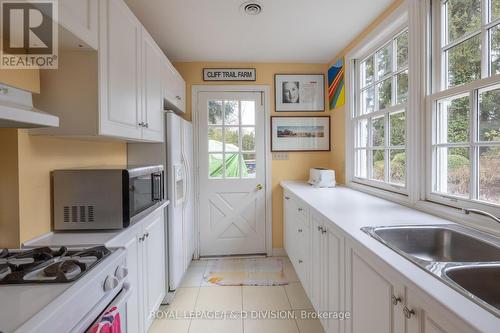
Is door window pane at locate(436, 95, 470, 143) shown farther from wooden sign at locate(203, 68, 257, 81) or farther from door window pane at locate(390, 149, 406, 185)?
wooden sign at locate(203, 68, 257, 81)

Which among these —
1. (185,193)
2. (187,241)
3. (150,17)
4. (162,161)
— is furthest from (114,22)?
(187,241)

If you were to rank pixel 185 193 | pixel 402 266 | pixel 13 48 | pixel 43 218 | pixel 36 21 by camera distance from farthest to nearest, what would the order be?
1. pixel 185 193
2. pixel 43 218
3. pixel 13 48
4. pixel 36 21
5. pixel 402 266

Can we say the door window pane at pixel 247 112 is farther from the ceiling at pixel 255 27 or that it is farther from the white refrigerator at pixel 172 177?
the white refrigerator at pixel 172 177

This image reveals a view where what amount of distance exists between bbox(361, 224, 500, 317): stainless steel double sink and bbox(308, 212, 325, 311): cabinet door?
492mm

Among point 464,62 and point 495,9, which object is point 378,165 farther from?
point 495,9

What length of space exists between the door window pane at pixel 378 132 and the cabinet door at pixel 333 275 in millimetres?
1157

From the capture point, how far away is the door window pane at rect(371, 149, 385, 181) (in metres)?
2.27

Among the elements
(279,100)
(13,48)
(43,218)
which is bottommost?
(43,218)

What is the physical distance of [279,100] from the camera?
3.22 meters

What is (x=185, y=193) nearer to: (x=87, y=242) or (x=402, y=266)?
(x=87, y=242)

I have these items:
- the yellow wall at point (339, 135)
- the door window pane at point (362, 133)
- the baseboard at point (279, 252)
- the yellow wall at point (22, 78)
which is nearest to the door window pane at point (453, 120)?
the door window pane at point (362, 133)

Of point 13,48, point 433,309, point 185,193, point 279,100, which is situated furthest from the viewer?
point 279,100

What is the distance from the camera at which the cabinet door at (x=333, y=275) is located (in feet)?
4.65

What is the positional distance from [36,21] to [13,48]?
268 millimetres
